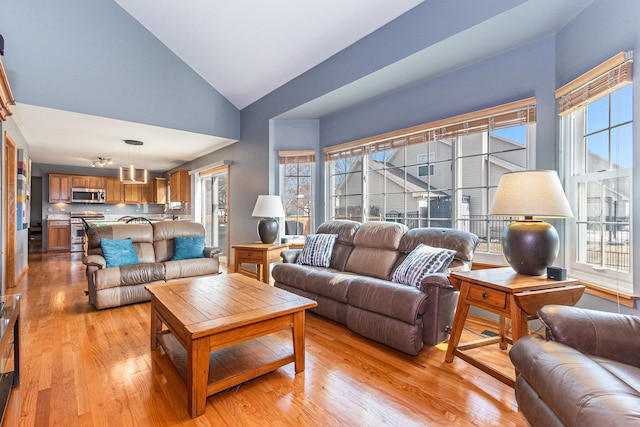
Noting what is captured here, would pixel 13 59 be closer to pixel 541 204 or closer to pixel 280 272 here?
pixel 280 272

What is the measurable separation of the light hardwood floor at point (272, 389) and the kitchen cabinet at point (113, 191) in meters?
7.03

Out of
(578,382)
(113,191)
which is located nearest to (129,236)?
(578,382)

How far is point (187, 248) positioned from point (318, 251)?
189 centimetres

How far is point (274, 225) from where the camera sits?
14.1 ft

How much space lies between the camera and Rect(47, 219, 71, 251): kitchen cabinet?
313 inches

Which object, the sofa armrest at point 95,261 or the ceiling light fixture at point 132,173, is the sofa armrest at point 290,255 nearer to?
the sofa armrest at point 95,261

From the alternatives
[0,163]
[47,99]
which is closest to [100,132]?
[47,99]

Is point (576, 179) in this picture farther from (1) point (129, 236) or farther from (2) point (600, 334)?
(1) point (129, 236)

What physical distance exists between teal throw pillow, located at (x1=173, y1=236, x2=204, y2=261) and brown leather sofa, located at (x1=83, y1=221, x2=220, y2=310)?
0.09 m

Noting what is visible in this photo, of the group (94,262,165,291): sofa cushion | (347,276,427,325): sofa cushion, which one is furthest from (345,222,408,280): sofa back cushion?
(94,262,165,291): sofa cushion

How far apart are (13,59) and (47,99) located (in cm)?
47

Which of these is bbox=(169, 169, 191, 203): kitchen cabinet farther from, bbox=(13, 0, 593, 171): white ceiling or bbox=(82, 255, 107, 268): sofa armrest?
bbox=(82, 255, 107, 268): sofa armrest

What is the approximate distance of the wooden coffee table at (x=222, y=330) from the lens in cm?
164

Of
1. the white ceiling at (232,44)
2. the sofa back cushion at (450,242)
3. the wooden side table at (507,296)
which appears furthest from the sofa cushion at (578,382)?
the white ceiling at (232,44)
